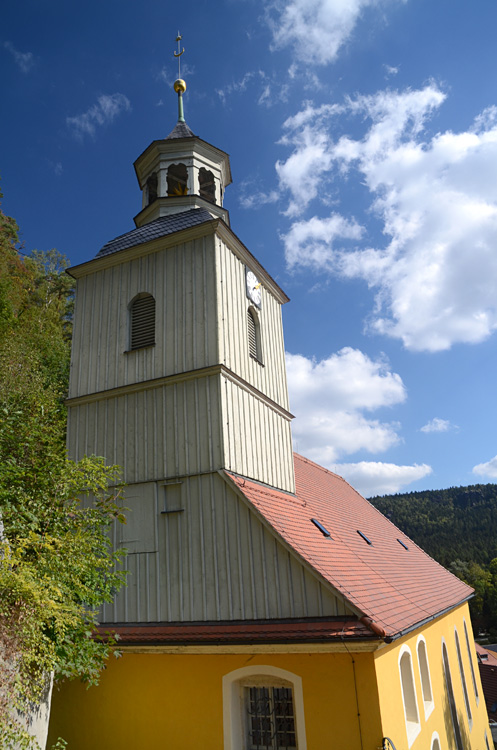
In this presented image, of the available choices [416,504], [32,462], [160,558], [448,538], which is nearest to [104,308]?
[32,462]

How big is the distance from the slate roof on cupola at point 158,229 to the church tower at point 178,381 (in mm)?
53

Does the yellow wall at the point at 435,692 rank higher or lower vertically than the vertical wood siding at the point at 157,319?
lower

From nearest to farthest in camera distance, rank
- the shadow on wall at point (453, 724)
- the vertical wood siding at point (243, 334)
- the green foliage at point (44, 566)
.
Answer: the green foliage at point (44, 566), the vertical wood siding at point (243, 334), the shadow on wall at point (453, 724)

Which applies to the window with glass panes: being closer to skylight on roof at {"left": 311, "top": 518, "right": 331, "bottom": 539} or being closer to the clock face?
skylight on roof at {"left": 311, "top": 518, "right": 331, "bottom": 539}

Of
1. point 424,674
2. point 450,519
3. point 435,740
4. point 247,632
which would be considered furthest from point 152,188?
point 450,519

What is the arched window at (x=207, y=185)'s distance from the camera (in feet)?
46.8

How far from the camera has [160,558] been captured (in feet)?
32.1

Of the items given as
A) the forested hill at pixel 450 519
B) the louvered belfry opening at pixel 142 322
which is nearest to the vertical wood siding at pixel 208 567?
the louvered belfry opening at pixel 142 322

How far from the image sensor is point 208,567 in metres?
9.27

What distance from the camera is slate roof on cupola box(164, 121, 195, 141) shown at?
1439 centimetres

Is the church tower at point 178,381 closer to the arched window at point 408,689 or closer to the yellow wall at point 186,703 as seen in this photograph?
the yellow wall at point 186,703

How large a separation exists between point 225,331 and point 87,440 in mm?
3791

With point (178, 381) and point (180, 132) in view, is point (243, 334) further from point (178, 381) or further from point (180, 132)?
point (180, 132)

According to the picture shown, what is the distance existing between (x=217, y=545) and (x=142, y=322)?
5197 millimetres
